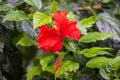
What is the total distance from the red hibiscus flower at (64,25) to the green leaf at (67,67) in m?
0.10

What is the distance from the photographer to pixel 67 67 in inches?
37.9

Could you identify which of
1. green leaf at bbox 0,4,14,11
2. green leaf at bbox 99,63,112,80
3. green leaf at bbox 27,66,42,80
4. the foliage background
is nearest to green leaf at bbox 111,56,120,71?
green leaf at bbox 99,63,112,80

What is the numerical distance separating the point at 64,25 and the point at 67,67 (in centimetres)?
14

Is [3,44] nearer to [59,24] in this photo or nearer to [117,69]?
[59,24]

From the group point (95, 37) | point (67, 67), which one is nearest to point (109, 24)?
point (95, 37)

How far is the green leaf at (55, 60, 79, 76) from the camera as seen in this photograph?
95cm

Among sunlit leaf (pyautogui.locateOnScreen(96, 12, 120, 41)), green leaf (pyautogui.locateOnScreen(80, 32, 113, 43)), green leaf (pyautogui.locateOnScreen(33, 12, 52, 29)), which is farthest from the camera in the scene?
sunlit leaf (pyautogui.locateOnScreen(96, 12, 120, 41))

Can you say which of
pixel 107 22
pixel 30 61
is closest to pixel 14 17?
pixel 107 22

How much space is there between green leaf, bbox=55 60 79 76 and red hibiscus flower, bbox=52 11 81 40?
102mm

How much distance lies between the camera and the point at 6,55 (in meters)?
1.20

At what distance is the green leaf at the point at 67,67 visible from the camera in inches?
37.4

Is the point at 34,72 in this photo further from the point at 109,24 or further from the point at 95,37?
the point at 109,24

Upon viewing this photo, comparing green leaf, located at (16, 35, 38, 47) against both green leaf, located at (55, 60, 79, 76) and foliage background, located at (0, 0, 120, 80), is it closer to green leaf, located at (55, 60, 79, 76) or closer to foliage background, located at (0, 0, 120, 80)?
foliage background, located at (0, 0, 120, 80)

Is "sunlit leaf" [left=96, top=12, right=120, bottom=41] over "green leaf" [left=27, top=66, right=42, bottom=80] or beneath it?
over
